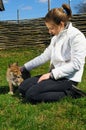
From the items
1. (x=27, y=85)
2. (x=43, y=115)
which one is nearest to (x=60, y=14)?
(x=27, y=85)

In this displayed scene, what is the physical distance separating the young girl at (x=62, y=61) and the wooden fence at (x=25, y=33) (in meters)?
12.4

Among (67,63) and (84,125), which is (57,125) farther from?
(67,63)

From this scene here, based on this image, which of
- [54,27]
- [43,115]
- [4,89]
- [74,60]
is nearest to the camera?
[43,115]

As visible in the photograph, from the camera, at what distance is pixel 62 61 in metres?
6.83

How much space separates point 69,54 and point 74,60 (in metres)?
0.25

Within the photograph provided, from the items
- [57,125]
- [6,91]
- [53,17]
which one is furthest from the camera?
[6,91]

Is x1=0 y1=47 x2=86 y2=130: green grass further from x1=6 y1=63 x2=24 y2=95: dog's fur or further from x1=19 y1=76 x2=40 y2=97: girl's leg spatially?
x1=6 y1=63 x2=24 y2=95: dog's fur

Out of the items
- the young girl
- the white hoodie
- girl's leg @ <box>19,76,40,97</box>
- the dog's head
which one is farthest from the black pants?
the dog's head

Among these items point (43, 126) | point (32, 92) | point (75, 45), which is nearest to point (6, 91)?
point (32, 92)

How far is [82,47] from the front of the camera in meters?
6.61

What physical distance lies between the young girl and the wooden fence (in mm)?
12381

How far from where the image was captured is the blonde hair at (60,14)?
662cm

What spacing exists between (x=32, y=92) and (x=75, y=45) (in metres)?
1.03

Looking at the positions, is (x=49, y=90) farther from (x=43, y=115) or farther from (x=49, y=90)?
(x=43, y=115)
